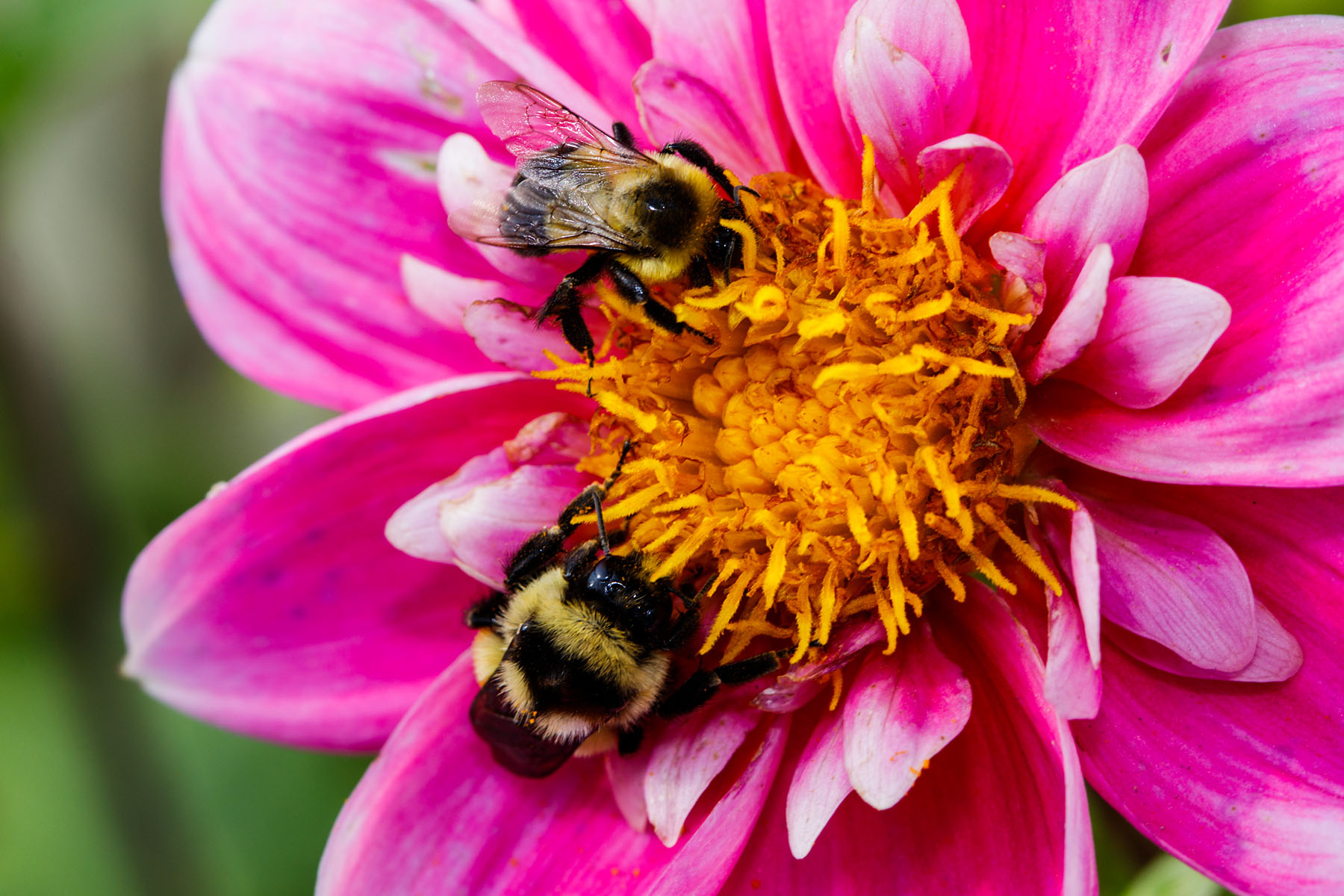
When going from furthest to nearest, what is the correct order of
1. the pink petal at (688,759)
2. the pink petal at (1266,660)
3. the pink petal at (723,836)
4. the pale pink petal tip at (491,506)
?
the pale pink petal tip at (491,506)
the pink petal at (688,759)
the pink petal at (723,836)
the pink petal at (1266,660)

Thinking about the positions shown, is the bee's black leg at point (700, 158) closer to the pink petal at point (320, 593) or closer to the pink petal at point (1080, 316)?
the pink petal at point (320, 593)

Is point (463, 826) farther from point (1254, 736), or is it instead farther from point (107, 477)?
point (107, 477)

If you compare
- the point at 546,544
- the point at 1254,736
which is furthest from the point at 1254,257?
the point at 546,544

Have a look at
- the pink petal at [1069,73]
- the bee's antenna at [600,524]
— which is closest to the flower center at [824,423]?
the bee's antenna at [600,524]

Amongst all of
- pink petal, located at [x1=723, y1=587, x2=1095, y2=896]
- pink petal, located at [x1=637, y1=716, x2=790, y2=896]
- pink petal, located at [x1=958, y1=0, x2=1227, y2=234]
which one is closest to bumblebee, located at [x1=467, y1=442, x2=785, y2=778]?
pink petal, located at [x1=637, y1=716, x2=790, y2=896]

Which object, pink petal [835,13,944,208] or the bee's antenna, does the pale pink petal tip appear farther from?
pink petal [835,13,944,208]

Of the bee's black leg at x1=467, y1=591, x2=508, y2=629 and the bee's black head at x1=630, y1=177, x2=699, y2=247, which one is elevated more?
the bee's black head at x1=630, y1=177, x2=699, y2=247
